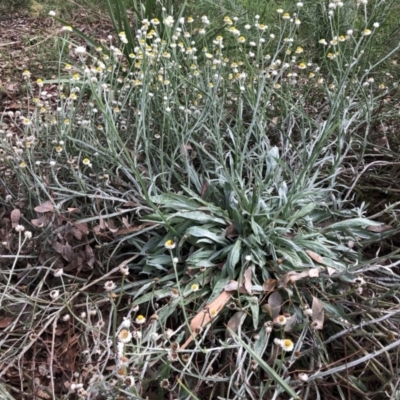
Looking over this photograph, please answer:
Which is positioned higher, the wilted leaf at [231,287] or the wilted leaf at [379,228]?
the wilted leaf at [231,287]

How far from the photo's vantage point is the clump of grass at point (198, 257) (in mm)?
1329

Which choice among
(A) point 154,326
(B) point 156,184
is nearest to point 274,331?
(A) point 154,326

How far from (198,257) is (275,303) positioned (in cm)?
30

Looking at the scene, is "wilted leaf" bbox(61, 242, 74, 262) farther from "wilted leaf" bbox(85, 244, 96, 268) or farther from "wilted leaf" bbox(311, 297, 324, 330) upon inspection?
"wilted leaf" bbox(311, 297, 324, 330)

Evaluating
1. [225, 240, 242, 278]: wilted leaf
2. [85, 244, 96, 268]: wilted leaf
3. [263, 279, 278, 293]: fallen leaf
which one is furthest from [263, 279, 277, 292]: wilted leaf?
[85, 244, 96, 268]: wilted leaf

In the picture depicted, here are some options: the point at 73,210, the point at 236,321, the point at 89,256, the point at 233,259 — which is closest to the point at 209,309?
the point at 236,321

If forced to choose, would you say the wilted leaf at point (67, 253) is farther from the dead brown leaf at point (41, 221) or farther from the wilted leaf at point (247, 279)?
the wilted leaf at point (247, 279)

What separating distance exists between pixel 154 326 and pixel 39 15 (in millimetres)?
3234

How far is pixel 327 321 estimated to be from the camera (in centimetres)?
146

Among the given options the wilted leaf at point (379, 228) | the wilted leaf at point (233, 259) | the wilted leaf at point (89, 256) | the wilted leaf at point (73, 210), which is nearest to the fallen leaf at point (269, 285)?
the wilted leaf at point (233, 259)

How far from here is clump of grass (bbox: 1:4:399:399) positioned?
1329 mm

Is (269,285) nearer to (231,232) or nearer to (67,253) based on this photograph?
(231,232)

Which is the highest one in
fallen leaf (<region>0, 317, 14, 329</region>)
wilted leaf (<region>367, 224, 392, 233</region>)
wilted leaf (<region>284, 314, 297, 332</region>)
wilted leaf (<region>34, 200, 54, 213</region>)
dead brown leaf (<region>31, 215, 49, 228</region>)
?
wilted leaf (<region>34, 200, 54, 213</region>)

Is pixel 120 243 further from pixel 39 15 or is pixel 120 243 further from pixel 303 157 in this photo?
pixel 39 15
